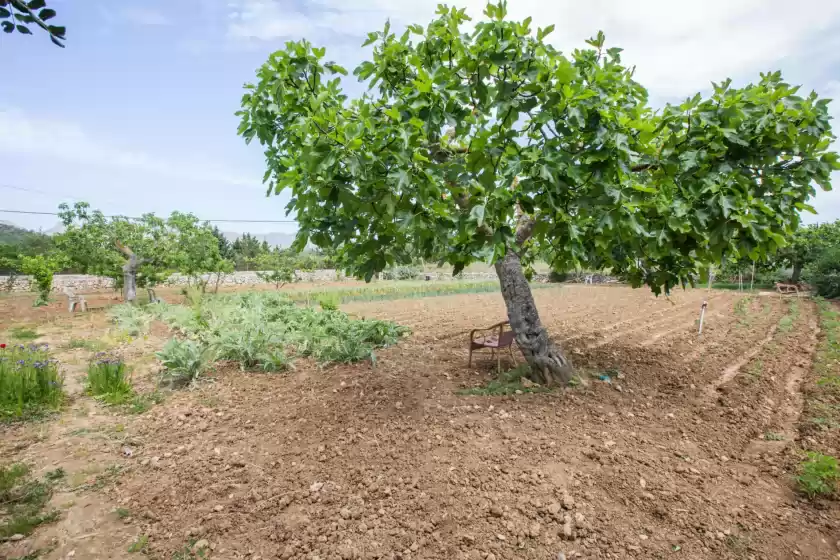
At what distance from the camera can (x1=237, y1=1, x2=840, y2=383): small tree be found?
2.78 m

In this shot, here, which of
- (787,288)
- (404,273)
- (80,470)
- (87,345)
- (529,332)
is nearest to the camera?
(80,470)

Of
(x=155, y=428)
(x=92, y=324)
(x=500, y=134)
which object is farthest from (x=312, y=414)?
(x=92, y=324)

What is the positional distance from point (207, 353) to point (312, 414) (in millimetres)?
2453

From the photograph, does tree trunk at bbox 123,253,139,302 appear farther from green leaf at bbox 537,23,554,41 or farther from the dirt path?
green leaf at bbox 537,23,554,41

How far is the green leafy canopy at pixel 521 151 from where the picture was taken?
2780 millimetres

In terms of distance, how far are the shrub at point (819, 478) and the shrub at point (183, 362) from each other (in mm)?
6045

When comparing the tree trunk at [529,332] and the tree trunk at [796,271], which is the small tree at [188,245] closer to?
the tree trunk at [529,332]

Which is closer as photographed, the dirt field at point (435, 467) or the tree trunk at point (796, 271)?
the dirt field at point (435, 467)

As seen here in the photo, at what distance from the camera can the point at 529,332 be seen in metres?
4.77

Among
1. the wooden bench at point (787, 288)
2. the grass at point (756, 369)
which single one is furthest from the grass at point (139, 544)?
the wooden bench at point (787, 288)

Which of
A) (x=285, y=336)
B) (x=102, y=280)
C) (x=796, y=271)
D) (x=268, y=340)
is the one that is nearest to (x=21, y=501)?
(x=268, y=340)

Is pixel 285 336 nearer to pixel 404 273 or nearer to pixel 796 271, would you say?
pixel 404 273

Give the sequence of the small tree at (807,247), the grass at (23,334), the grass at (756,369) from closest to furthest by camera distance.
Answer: the grass at (756,369) → the grass at (23,334) → the small tree at (807,247)

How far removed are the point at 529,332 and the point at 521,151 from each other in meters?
2.30
